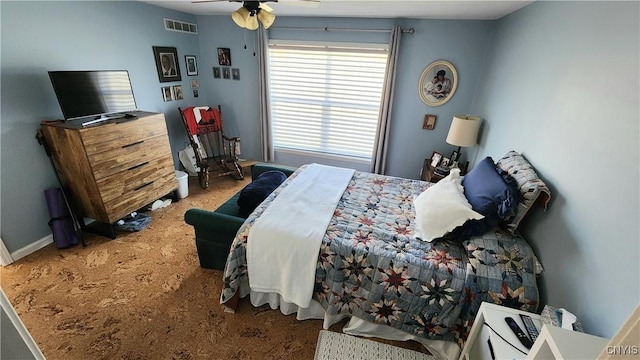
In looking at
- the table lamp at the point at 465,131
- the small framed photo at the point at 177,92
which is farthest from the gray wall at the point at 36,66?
the table lamp at the point at 465,131

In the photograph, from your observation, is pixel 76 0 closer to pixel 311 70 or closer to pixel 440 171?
pixel 311 70

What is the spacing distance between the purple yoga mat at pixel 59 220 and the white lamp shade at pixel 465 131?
384cm

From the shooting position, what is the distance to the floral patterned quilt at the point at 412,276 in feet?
4.56

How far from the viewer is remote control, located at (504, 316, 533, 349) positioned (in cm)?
108

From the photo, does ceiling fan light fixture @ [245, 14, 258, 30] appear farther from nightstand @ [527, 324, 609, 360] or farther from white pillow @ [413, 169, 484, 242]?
nightstand @ [527, 324, 609, 360]

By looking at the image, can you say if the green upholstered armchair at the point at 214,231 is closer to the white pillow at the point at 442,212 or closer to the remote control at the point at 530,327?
the white pillow at the point at 442,212

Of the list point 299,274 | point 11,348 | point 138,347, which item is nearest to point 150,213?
point 138,347

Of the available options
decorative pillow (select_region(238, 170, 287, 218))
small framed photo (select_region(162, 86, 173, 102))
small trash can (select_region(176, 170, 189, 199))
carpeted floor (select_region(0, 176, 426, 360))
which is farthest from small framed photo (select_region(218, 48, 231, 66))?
carpeted floor (select_region(0, 176, 426, 360))

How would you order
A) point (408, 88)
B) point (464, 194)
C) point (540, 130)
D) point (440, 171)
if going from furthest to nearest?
point (408, 88) < point (440, 171) < point (464, 194) < point (540, 130)

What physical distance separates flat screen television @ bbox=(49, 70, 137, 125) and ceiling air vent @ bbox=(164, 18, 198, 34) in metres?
1.11

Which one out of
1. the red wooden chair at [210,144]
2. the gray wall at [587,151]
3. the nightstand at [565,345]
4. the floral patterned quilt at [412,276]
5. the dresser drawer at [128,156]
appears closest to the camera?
the nightstand at [565,345]

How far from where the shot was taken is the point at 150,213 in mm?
2963

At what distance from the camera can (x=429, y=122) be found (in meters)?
3.35

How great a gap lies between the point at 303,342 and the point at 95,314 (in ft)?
4.83
